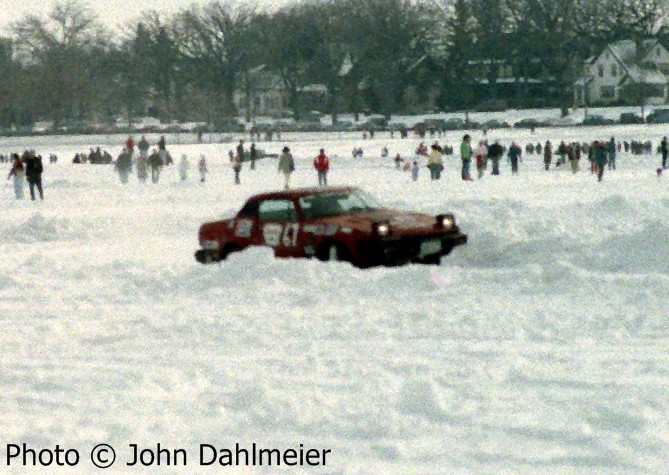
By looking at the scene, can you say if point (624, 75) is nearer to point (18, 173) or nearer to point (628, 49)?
point (628, 49)

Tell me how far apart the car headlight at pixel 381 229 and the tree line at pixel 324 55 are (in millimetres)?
78151

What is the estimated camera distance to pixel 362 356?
7.57m

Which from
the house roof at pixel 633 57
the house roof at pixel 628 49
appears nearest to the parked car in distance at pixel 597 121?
the house roof at pixel 633 57

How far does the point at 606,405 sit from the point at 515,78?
91.3 m

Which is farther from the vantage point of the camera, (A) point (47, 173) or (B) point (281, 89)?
(B) point (281, 89)

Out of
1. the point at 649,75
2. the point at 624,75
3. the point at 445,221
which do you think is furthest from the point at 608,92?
the point at 445,221

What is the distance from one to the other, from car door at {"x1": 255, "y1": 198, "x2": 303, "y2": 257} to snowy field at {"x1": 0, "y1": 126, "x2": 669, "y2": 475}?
1.07m

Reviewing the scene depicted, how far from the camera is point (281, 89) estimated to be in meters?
124

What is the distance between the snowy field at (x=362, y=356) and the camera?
5.53 meters

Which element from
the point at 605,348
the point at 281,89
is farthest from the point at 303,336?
the point at 281,89

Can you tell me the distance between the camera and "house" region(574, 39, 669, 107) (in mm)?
93500

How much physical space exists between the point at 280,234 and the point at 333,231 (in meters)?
0.86

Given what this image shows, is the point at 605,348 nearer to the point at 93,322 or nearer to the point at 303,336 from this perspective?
the point at 303,336

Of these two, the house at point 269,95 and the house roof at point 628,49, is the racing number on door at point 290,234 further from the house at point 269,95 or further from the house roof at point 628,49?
the house at point 269,95
